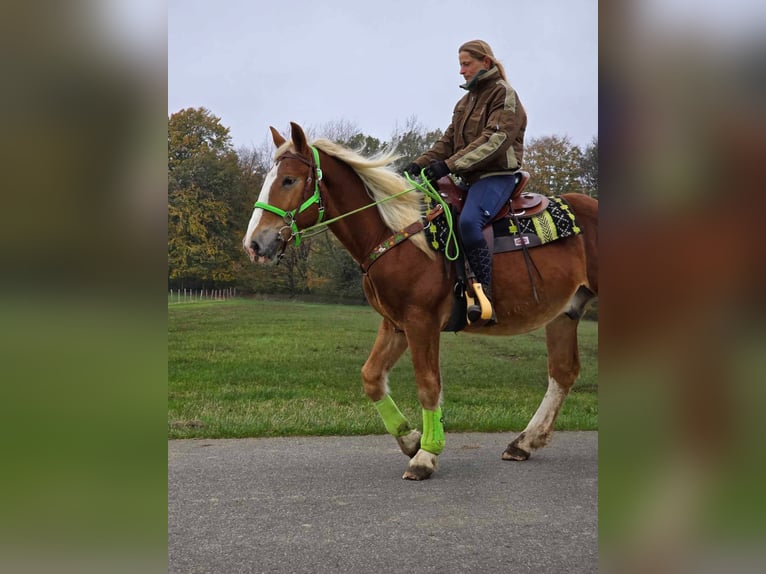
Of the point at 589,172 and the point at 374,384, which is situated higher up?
the point at 589,172

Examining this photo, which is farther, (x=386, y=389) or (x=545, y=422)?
(x=545, y=422)

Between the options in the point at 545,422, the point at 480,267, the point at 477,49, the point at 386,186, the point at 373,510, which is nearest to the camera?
the point at 373,510

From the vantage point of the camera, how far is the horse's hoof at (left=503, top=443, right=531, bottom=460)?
4379 millimetres

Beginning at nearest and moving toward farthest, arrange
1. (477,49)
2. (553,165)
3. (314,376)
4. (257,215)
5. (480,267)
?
(257,215), (477,49), (480,267), (553,165), (314,376)

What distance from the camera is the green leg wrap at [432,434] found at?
156 inches

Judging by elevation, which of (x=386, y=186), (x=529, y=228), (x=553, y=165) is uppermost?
(x=553, y=165)

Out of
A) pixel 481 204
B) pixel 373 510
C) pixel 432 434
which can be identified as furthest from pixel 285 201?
pixel 373 510

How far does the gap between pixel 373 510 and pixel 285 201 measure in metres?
1.86

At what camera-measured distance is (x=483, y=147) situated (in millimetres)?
3752

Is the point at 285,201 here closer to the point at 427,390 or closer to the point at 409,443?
the point at 427,390
